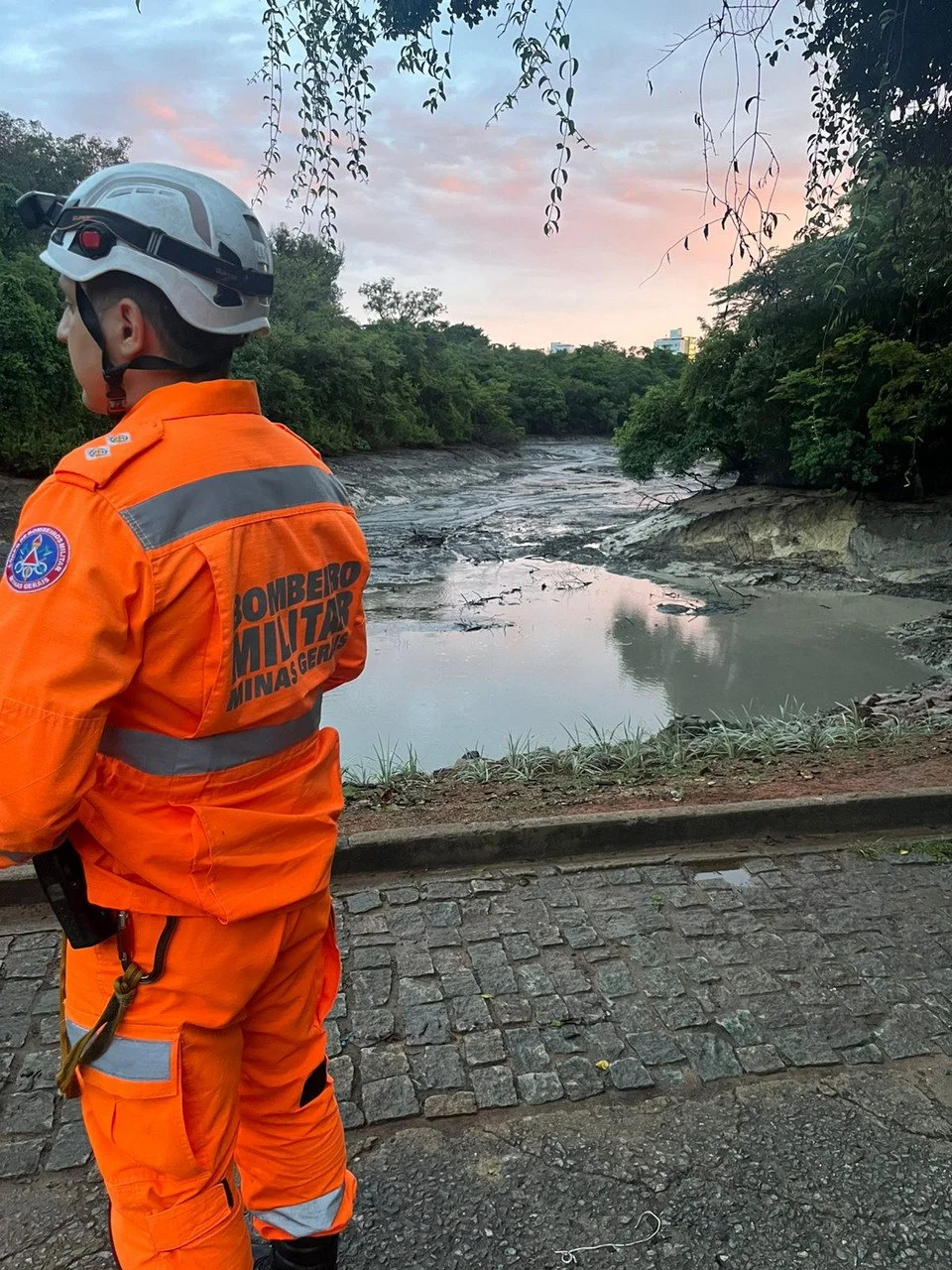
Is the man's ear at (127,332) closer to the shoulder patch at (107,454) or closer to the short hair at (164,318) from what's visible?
the short hair at (164,318)

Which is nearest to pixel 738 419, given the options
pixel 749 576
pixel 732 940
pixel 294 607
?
pixel 749 576

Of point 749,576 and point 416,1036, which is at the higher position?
point 416,1036

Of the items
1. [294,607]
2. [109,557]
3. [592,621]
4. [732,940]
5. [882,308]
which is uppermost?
[882,308]

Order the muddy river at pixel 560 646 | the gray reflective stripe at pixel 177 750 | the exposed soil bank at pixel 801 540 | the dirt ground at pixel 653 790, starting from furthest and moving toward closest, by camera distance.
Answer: the exposed soil bank at pixel 801 540, the muddy river at pixel 560 646, the dirt ground at pixel 653 790, the gray reflective stripe at pixel 177 750

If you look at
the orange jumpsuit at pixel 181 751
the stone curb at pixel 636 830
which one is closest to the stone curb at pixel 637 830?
the stone curb at pixel 636 830

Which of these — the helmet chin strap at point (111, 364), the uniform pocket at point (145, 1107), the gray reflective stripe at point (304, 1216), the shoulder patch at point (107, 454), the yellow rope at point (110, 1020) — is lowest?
the gray reflective stripe at point (304, 1216)

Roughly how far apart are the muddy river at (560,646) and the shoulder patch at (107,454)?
5.64 m

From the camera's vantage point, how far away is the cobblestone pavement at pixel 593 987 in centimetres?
260

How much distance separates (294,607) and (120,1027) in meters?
0.77

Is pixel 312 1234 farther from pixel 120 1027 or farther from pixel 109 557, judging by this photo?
pixel 109 557

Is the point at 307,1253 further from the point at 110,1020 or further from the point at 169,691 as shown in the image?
the point at 169,691

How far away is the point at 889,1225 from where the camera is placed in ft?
6.97

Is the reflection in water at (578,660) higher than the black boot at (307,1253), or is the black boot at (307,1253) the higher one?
the black boot at (307,1253)

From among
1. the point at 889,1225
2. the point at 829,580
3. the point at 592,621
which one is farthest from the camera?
the point at 829,580
